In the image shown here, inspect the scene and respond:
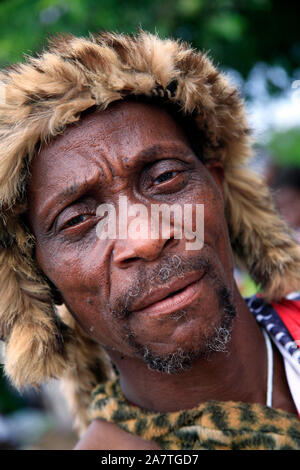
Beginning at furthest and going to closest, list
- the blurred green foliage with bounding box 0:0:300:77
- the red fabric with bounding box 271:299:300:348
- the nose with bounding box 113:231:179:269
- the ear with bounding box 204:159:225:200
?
the blurred green foliage with bounding box 0:0:300:77 → the ear with bounding box 204:159:225:200 → the red fabric with bounding box 271:299:300:348 → the nose with bounding box 113:231:179:269

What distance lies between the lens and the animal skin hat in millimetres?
1958

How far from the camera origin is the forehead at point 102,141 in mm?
1933

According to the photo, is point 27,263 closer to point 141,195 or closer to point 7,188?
point 7,188

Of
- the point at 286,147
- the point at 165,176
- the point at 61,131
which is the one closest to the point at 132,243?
the point at 165,176

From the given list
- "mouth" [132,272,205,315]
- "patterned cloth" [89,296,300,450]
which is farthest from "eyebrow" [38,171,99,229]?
"patterned cloth" [89,296,300,450]

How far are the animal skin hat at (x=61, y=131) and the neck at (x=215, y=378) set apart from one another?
30cm

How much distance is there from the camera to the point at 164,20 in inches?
179

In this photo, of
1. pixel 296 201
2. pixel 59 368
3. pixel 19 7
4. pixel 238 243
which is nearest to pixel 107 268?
pixel 59 368

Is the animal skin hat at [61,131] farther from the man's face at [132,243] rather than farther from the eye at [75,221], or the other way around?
the eye at [75,221]

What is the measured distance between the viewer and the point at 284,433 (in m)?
1.83

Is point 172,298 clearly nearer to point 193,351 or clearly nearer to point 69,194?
point 193,351

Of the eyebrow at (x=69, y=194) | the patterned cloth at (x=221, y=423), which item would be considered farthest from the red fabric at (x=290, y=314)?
the eyebrow at (x=69, y=194)

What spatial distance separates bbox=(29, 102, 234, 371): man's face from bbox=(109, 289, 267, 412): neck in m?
0.20

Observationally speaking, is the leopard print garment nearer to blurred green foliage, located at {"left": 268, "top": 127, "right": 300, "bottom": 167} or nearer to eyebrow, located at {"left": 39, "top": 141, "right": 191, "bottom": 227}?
eyebrow, located at {"left": 39, "top": 141, "right": 191, "bottom": 227}
